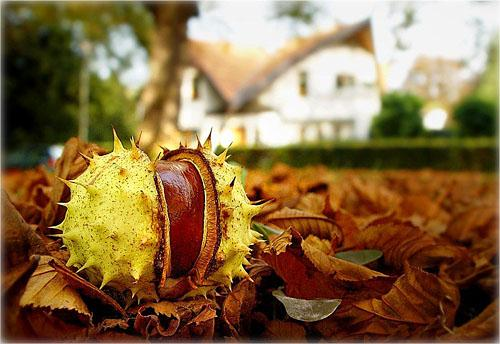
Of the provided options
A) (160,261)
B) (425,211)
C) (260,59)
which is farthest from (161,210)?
(260,59)

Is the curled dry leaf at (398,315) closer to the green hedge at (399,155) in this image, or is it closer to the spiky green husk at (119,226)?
the spiky green husk at (119,226)

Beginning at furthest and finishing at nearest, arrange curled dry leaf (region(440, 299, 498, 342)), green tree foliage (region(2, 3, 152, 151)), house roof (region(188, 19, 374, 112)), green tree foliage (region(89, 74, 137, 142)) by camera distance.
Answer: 1. house roof (region(188, 19, 374, 112))
2. green tree foliage (region(89, 74, 137, 142))
3. green tree foliage (region(2, 3, 152, 151))
4. curled dry leaf (region(440, 299, 498, 342))

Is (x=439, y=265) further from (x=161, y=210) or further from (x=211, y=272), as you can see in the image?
(x=161, y=210)

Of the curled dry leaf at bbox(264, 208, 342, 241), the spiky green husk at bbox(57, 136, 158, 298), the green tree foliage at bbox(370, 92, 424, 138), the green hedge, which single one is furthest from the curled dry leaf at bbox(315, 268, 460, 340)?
the green tree foliage at bbox(370, 92, 424, 138)

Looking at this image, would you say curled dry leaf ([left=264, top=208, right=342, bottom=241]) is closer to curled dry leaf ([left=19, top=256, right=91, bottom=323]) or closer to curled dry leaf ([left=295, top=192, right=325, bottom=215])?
curled dry leaf ([left=295, top=192, right=325, bottom=215])

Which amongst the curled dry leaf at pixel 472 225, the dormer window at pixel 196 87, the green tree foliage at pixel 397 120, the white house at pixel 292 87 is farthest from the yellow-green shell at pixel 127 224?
the dormer window at pixel 196 87

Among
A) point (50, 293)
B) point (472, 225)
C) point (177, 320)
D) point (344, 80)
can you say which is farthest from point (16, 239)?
point (344, 80)

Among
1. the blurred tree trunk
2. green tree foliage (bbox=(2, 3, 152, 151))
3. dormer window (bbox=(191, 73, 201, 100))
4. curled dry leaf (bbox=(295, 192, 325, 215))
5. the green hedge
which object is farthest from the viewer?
dormer window (bbox=(191, 73, 201, 100))
